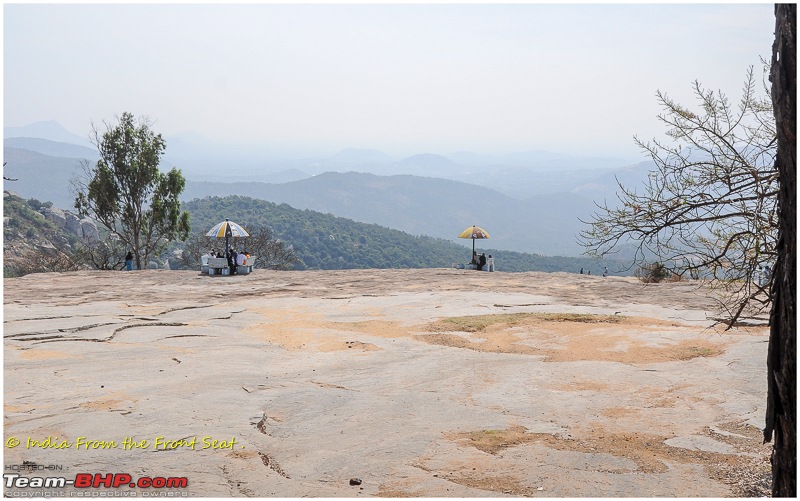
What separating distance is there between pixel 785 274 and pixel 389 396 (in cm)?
585

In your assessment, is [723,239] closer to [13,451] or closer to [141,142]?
[13,451]

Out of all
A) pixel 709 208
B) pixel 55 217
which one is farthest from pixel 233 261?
pixel 55 217

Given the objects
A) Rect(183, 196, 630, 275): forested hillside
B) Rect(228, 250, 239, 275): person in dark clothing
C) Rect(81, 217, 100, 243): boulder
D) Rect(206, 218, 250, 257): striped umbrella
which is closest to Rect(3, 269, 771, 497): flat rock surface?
Rect(206, 218, 250, 257): striped umbrella

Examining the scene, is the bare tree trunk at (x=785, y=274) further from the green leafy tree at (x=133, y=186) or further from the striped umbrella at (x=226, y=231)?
the green leafy tree at (x=133, y=186)

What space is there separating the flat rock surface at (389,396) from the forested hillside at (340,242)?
38456mm

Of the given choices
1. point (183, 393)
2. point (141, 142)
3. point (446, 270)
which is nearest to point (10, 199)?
point (141, 142)

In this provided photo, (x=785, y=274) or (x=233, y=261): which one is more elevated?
(x=785, y=274)

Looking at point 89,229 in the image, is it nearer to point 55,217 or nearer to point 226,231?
point 55,217

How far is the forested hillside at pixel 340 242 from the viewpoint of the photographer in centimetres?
5753

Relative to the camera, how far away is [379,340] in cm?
1377

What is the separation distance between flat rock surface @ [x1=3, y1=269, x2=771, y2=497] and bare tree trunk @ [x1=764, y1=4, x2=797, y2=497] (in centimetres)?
139

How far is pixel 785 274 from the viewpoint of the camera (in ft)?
16.1

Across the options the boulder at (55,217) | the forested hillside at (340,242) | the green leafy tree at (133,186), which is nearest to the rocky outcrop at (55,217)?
the boulder at (55,217)

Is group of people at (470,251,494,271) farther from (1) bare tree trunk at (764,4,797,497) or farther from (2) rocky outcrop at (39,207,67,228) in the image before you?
(2) rocky outcrop at (39,207,67,228)
